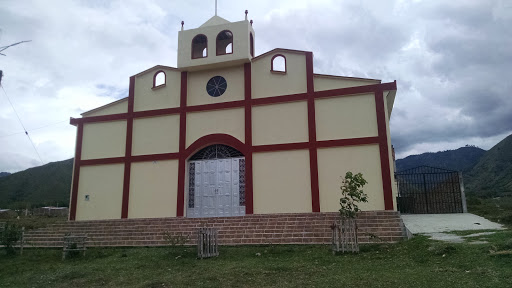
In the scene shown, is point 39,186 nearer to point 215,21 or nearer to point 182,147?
point 182,147

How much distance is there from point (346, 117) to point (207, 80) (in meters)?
6.17

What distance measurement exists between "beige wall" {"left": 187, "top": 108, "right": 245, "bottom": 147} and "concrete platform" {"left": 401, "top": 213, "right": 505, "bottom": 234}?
7166 mm

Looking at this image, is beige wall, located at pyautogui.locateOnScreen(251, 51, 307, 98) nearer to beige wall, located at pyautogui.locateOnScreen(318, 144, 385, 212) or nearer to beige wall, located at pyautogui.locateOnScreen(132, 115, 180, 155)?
beige wall, located at pyautogui.locateOnScreen(318, 144, 385, 212)

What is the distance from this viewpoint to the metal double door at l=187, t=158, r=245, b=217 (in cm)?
1564

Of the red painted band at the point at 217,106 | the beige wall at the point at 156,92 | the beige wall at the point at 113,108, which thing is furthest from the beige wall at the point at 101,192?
the red painted band at the point at 217,106

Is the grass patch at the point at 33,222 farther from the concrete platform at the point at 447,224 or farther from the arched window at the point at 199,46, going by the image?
the concrete platform at the point at 447,224

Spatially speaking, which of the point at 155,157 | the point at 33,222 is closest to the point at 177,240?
the point at 155,157

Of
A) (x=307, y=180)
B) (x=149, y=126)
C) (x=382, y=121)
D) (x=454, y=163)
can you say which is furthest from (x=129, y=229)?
(x=454, y=163)

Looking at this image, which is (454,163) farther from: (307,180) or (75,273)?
(75,273)

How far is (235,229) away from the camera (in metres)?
13.4

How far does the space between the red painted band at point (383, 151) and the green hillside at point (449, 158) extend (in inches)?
1842

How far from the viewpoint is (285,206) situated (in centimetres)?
1474

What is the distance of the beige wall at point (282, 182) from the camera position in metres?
14.6

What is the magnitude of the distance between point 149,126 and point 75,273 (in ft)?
29.8
